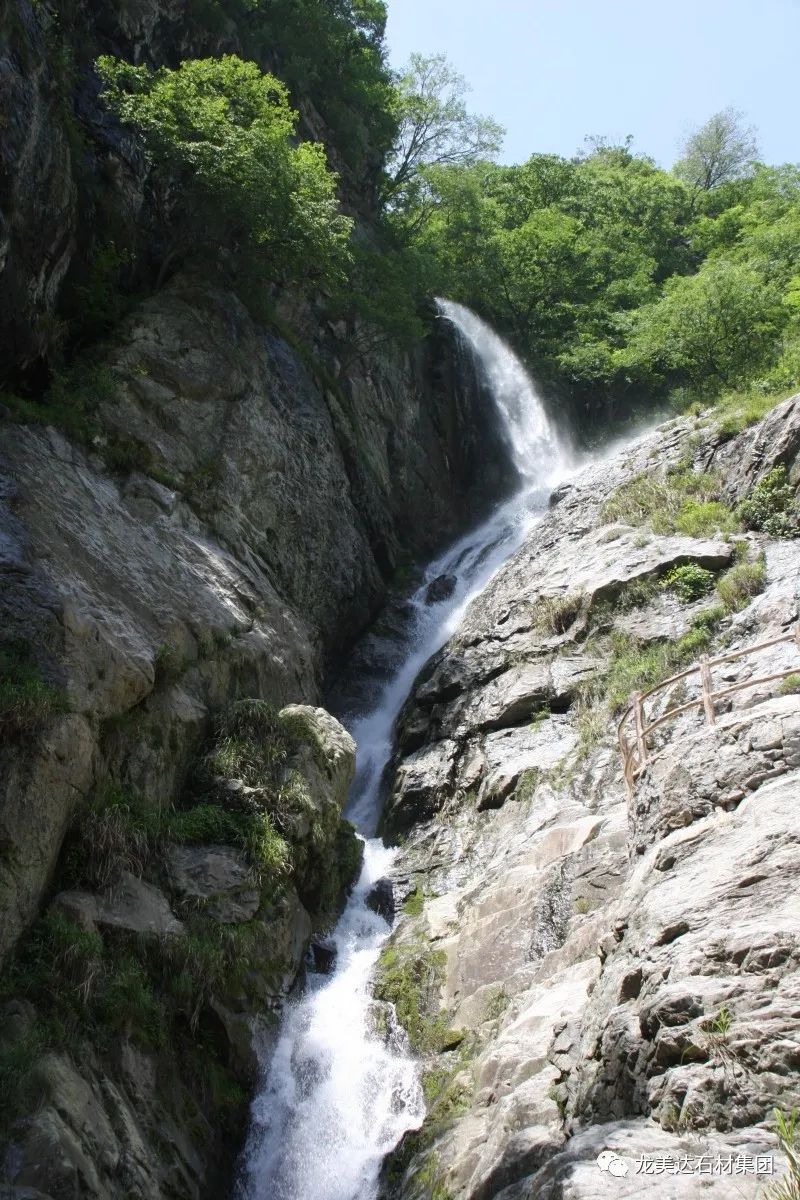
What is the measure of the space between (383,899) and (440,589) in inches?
413

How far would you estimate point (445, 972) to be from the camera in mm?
11500

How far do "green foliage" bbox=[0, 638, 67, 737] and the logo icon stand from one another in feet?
20.4

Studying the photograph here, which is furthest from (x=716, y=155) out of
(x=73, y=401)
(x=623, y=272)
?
(x=73, y=401)

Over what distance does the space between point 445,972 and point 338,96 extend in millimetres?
27371

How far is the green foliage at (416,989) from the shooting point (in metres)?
10.8

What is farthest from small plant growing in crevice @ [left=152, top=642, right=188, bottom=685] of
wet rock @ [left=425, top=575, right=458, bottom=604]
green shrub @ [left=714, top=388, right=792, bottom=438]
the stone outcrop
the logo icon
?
green shrub @ [left=714, top=388, right=792, bottom=438]

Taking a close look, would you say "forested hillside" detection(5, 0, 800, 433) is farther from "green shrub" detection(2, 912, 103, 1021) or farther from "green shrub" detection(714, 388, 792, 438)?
"green shrub" detection(2, 912, 103, 1021)

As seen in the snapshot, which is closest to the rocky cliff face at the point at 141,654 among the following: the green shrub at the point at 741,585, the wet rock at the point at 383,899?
the wet rock at the point at 383,899

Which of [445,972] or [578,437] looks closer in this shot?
[445,972]

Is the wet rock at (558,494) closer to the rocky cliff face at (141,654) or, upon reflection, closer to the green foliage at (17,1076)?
the rocky cliff face at (141,654)

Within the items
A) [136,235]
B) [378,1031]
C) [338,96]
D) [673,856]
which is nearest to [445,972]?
[378,1031]

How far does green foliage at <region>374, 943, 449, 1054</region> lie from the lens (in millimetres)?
10812

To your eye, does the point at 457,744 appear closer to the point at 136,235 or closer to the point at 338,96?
the point at 136,235

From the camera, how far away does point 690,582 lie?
1585 cm
